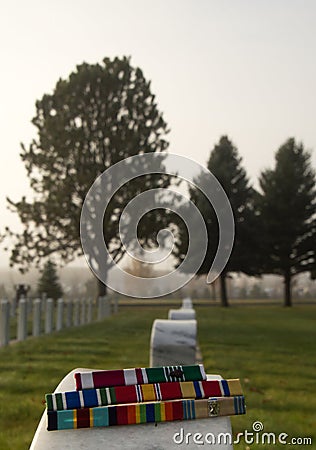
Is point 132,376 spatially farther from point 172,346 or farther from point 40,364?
point 40,364

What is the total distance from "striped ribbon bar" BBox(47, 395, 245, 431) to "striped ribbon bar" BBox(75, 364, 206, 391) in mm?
216

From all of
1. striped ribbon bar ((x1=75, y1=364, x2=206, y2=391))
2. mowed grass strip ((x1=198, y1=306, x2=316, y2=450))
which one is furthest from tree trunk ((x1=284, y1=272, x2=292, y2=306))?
striped ribbon bar ((x1=75, y1=364, x2=206, y2=391))

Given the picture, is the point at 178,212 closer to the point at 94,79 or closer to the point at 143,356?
the point at 94,79

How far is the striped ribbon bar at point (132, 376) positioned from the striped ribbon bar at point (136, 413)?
0.22m

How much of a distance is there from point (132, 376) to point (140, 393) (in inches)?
Result: 5.3

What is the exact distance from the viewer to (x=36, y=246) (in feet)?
145

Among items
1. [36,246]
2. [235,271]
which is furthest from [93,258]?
[235,271]

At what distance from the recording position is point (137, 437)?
3598mm

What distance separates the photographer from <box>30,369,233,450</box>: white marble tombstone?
351 cm

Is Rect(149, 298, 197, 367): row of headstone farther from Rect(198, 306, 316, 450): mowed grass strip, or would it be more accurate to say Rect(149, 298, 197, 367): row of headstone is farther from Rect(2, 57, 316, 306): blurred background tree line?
Rect(2, 57, 316, 306): blurred background tree line

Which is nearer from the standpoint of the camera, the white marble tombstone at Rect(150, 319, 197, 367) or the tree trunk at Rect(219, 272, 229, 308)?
the white marble tombstone at Rect(150, 319, 197, 367)

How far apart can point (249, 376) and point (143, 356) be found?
3.47m

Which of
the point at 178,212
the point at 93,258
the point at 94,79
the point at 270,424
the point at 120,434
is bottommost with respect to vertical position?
the point at 270,424

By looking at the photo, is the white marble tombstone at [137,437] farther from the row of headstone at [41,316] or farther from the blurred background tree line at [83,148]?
the blurred background tree line at [83,148]
